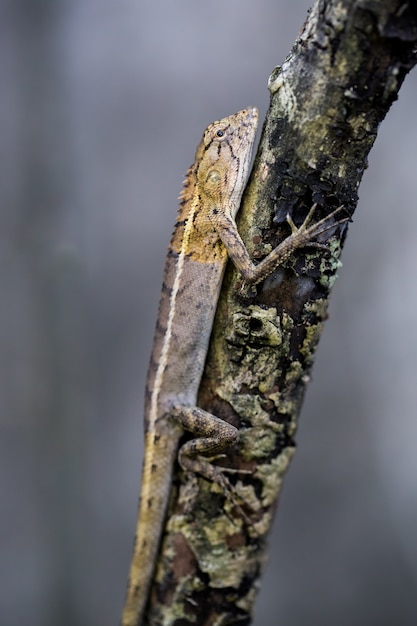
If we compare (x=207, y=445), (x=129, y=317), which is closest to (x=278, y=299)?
(x=207, y=445)

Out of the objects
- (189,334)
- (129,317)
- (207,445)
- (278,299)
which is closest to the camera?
(278,299)

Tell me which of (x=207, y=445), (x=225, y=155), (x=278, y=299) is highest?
(x=225, y=155)

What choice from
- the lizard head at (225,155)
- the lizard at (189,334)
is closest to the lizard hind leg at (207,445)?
the lizard at (189,334)

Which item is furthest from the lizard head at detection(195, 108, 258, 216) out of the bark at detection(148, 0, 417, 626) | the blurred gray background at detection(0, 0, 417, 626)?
the blurred gray background at detection(0, 0, 417, 626)

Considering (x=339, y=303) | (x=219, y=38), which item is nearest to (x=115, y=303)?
(x=339, y=303)

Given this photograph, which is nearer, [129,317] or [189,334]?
[189,334]

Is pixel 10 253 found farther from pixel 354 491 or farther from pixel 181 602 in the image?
pixel 354 491

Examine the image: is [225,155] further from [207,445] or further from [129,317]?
[129,317]

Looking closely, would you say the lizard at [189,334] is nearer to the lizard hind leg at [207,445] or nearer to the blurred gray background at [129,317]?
the lizard hind leg at [207,445]
